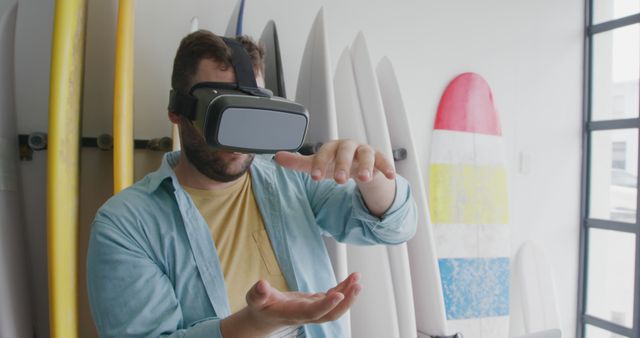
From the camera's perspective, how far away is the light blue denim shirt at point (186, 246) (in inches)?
28.5

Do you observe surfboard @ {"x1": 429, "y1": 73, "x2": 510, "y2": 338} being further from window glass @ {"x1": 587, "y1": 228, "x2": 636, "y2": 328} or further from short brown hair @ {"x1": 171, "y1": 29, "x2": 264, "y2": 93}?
short brown hair @ {"x1": 171, "y1": 29, "x2": 264, "y2": 93}

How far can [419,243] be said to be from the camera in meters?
1.77

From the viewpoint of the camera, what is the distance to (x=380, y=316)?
1.62 meters

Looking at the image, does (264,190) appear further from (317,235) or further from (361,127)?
(361,127)

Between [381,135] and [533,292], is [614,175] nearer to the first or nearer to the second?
[533,292]

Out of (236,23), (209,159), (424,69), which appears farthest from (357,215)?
(424,69)

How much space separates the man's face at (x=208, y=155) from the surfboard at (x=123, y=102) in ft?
1.91

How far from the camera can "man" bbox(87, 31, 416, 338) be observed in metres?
0.72

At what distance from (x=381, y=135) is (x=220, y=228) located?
96 cm

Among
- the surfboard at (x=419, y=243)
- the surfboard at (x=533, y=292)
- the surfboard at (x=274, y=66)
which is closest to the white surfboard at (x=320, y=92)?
the surfboard at (x=274, y=66)

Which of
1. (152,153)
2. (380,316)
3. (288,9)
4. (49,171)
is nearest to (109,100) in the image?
(152,153)

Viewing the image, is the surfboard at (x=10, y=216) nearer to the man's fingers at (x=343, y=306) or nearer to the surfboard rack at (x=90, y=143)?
the surfboard rack at (x=90, y=143)

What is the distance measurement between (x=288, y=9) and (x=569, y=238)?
2.22m

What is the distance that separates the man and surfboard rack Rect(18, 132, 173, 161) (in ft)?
2.13
